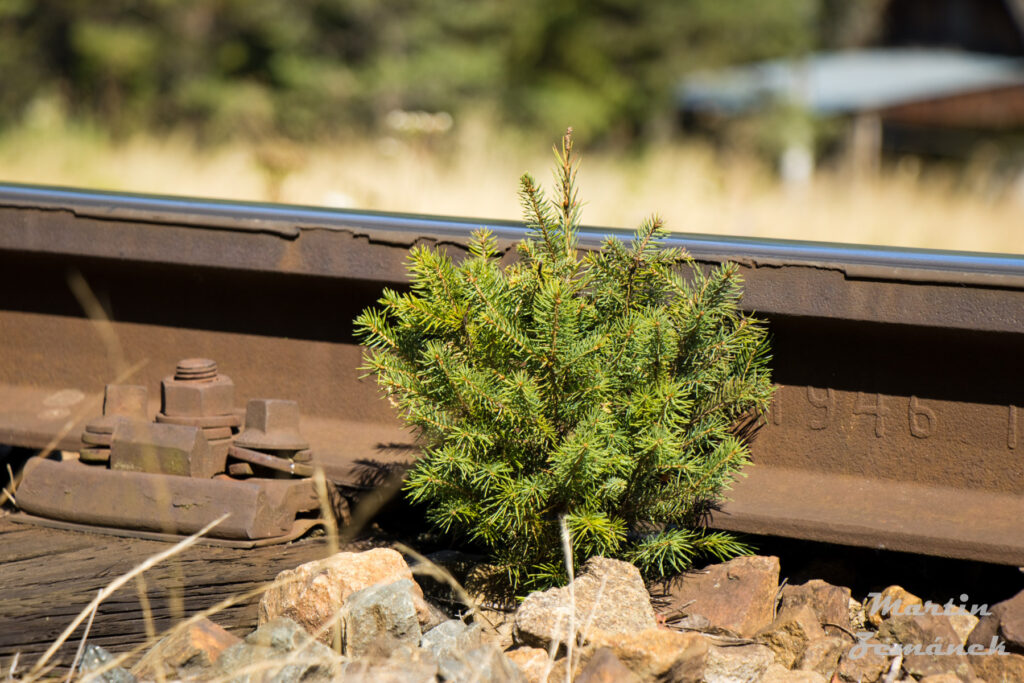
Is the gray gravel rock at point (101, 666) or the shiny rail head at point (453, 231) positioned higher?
the shiny rail head at point (453, 231)

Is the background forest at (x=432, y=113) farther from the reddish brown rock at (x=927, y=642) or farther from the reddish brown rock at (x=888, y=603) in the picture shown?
the reddish brown rock at (x=927, y=642)

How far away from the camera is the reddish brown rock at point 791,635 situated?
250 cm

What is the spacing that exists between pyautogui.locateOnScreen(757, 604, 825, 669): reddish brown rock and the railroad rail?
0.26 meters

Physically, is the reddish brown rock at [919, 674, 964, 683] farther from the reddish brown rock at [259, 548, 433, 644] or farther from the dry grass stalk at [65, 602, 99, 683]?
the dry grass stalk at [65, 602, 99, 683]

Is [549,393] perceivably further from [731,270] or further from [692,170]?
[692,170]

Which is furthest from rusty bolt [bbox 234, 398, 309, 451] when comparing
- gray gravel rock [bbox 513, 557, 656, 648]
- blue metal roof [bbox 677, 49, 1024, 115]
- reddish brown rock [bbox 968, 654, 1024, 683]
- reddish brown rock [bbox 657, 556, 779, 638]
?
blue metal roof [bbox 677, 49, 1024, 115]

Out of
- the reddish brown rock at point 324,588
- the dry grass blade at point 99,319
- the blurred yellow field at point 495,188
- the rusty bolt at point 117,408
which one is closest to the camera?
the reddish brown rock at point 324,588

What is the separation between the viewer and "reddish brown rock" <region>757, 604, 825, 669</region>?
2500 mm

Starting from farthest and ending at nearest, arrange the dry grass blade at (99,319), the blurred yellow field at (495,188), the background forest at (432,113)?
1. the background forest at (432,113)
2. the blurred yellow field at (495,188)
3. the dry grass blade at (99,319)

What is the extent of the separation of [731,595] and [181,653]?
1.39 metres

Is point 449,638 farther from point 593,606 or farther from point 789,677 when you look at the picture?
point 789,677

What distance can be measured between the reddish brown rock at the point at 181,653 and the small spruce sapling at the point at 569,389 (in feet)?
2.06

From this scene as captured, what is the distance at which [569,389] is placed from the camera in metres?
2.53

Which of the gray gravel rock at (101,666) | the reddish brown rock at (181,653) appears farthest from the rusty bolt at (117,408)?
the reddish brown rock at (181,653)
